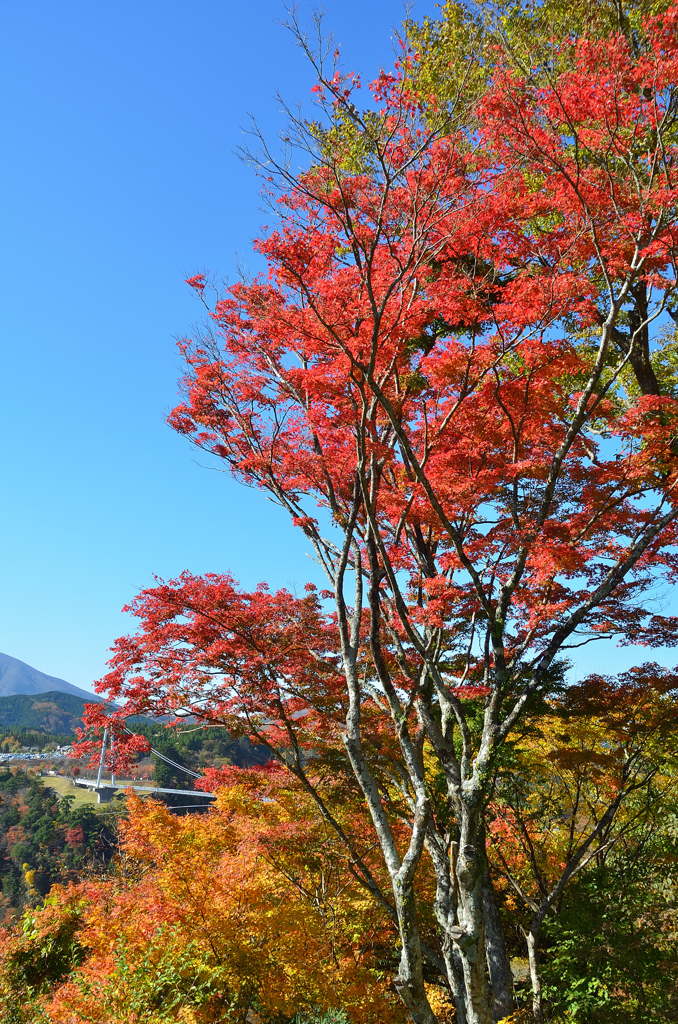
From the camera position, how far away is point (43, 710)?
134m

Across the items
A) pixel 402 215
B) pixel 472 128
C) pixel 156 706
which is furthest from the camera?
pixel 156 706

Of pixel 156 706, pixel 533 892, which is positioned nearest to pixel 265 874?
pixel 156 706

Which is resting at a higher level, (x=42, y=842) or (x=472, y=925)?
(x=472, y=925)

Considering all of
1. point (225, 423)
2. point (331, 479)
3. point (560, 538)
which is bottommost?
point (560, 538)

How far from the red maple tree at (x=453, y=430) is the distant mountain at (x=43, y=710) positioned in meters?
136

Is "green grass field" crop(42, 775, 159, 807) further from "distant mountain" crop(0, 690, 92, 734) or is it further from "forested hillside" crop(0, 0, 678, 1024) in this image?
"distant mountain" crop(0, 690, 92, 734)

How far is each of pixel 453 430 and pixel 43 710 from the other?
151 m

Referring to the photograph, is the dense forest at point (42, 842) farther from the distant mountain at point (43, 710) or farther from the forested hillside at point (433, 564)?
the distant mountain at point (43, 710)

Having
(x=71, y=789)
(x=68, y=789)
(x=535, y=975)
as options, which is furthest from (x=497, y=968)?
(x=71, y=789)

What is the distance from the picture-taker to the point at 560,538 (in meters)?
6.33

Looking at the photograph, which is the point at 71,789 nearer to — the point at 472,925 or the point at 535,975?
the point at 535,975

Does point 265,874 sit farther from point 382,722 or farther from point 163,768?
point 163,768

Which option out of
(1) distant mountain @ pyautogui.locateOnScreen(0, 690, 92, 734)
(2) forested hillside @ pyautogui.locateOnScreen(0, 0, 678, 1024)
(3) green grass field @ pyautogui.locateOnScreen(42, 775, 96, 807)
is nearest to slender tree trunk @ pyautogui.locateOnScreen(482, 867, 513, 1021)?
(2) forested hillside @ pyautogui.locateOnScreen(0, 0, 678, 1024)

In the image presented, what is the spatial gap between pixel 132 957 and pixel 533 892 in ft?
26.2
